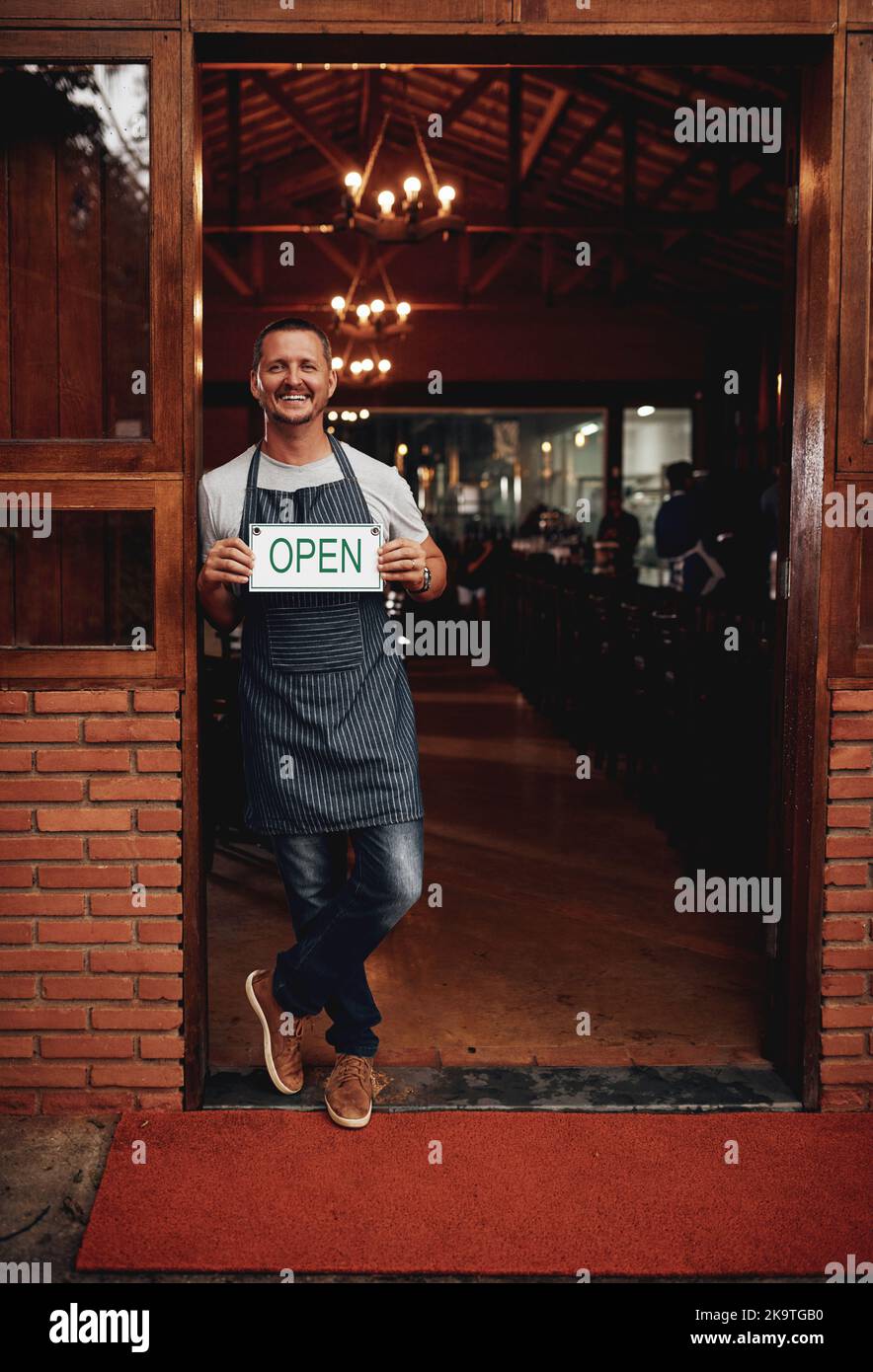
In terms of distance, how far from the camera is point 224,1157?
2.72 m

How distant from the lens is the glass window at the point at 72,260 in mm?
2816

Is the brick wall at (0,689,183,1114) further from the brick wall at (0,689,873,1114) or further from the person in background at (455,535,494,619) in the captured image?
the person in background at (455,535,494,619)

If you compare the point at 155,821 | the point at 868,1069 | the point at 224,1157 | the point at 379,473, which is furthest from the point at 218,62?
the point at 868,1069

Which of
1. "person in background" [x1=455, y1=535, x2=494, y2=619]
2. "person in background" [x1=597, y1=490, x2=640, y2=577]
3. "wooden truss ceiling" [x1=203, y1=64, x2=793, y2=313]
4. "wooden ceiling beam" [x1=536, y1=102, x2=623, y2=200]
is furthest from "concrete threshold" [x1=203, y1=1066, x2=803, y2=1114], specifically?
Result: "person in background" [x1=455, y1=535, x2=494, y2=619]

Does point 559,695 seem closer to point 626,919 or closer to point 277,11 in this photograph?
point 626,919

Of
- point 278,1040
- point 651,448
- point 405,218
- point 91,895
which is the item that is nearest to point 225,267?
point 405,218

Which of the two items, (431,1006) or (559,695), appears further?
(559,695)

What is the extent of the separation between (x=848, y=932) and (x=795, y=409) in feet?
3.93

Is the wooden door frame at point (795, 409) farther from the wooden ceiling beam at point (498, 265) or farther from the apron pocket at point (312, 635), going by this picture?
the wooden ceiling beam at point (498, 265)

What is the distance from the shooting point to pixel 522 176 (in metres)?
12.2

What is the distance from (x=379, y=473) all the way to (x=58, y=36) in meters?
1.14

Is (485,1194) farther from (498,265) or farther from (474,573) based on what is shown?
(498,265)

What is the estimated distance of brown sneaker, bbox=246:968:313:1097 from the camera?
117 inches
